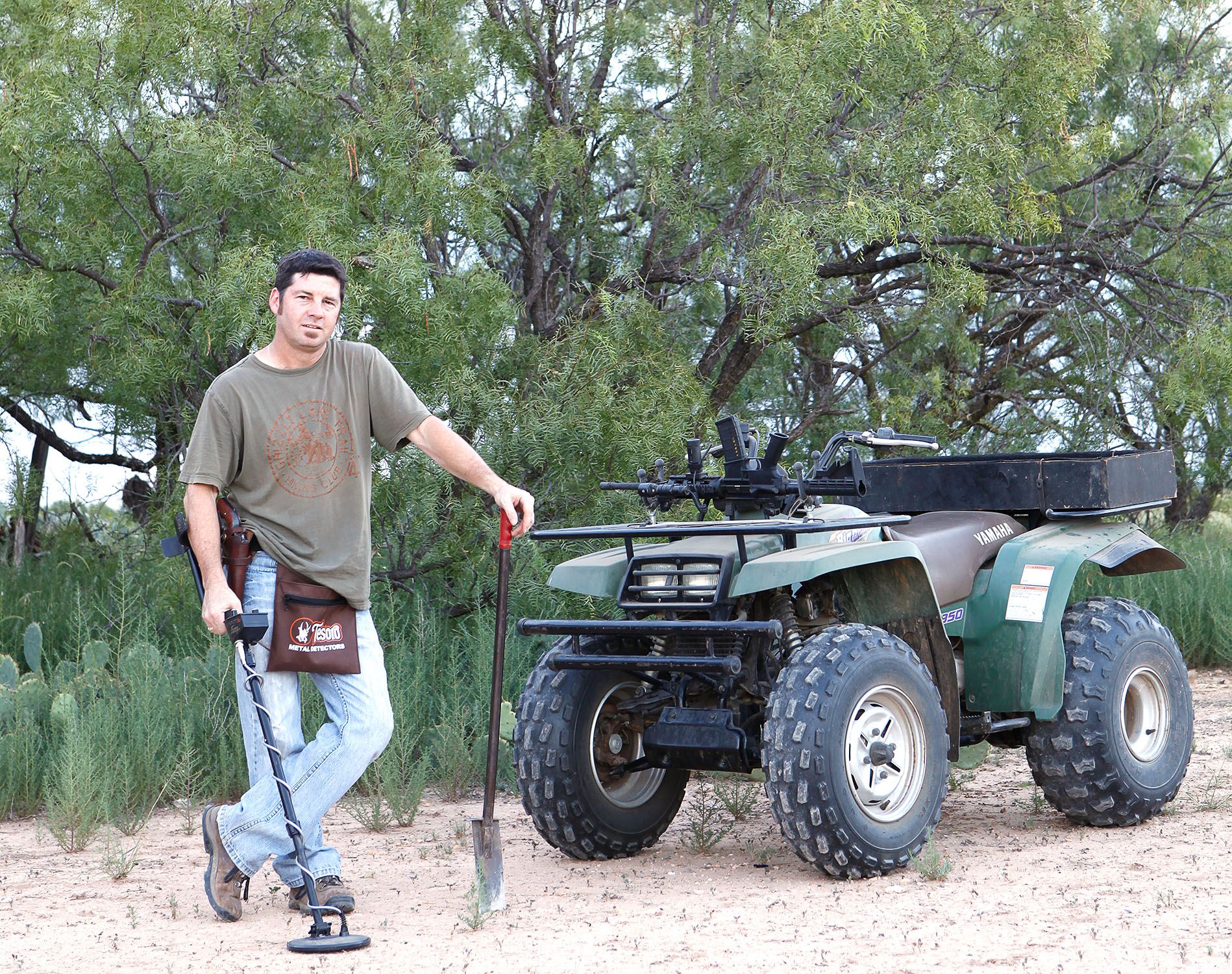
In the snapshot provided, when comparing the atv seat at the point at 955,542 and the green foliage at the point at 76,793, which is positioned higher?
the atv seat at the point at 955,542

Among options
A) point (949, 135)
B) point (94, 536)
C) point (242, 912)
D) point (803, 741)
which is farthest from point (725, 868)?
point (94, 536)

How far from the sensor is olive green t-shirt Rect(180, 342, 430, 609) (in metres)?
4.31

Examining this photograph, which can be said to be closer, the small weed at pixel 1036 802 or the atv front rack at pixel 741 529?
the atv front rack at pixel 741 529

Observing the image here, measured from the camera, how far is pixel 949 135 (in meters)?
A: 8.17

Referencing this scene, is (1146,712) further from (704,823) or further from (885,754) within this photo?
(704,823)

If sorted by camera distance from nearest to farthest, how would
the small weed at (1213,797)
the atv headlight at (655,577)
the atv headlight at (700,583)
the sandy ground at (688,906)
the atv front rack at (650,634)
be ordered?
the sandy ground at (688,906) < the atv front rack at (650,634) < the atv headlight at (700,583) < the atv headlight at (655,577) < the small weed at (1213,797)

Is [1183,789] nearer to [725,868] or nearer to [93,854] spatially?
[725,868]

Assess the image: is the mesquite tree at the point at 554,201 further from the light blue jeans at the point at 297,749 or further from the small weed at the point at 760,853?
the light blue jeans at the point at 297,749

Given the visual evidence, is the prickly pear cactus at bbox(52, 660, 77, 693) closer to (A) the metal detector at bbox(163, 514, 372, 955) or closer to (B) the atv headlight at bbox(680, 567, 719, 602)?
(A) the metal detector at bbox(163, 514, 372, 955)

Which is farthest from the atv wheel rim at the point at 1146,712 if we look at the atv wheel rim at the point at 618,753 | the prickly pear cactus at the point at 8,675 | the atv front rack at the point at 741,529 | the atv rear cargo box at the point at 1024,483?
the prickly pear cactus at the point at 8,675

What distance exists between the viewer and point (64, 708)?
6.27m

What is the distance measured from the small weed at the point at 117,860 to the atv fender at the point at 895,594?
2.33 meters

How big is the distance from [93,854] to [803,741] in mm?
2818

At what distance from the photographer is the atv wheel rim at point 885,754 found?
459 centimetres
